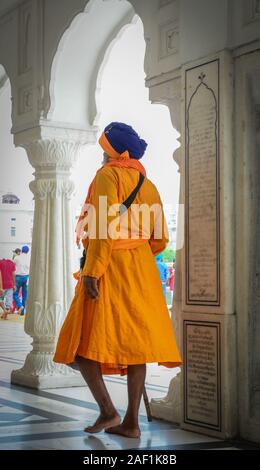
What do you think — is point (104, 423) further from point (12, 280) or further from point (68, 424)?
point (12, 280)

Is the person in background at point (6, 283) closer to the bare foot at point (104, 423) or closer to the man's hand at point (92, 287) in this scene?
the bare foot at point (104, 423)

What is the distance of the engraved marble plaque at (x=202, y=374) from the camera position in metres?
3.59

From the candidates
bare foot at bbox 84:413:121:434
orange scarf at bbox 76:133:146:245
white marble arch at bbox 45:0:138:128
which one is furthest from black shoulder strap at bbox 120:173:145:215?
white marble arch at bbox 45:0:138:128

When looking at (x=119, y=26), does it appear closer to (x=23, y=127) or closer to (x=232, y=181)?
(x=23, y=127)

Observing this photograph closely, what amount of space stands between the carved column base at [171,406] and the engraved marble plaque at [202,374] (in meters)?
0.17

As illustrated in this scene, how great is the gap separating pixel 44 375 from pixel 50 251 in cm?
87

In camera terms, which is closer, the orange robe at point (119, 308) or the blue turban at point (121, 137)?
the orange robe at point (119, 308)

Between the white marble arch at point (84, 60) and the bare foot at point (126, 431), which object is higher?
the white marble arch at point (84, 60)

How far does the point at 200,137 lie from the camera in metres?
3.75

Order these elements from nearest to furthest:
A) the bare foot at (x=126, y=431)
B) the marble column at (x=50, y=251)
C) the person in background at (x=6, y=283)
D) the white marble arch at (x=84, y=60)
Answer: the bare foot at (x=126, y=431) < the white marble arch at (x=84, y=60) < the marble column at (x=50, y=251) < the person in background at (x=6, y=283)

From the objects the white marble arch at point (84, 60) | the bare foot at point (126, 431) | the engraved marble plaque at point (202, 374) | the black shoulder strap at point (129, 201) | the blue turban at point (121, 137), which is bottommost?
the bare foot at point (126, 431)

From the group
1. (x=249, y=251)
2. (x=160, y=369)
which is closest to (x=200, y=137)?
(x=249, y=251)

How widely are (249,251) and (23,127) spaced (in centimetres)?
258

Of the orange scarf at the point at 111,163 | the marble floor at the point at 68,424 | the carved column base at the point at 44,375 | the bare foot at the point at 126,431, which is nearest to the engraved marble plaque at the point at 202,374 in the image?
the marble floor at the point at 68,424
